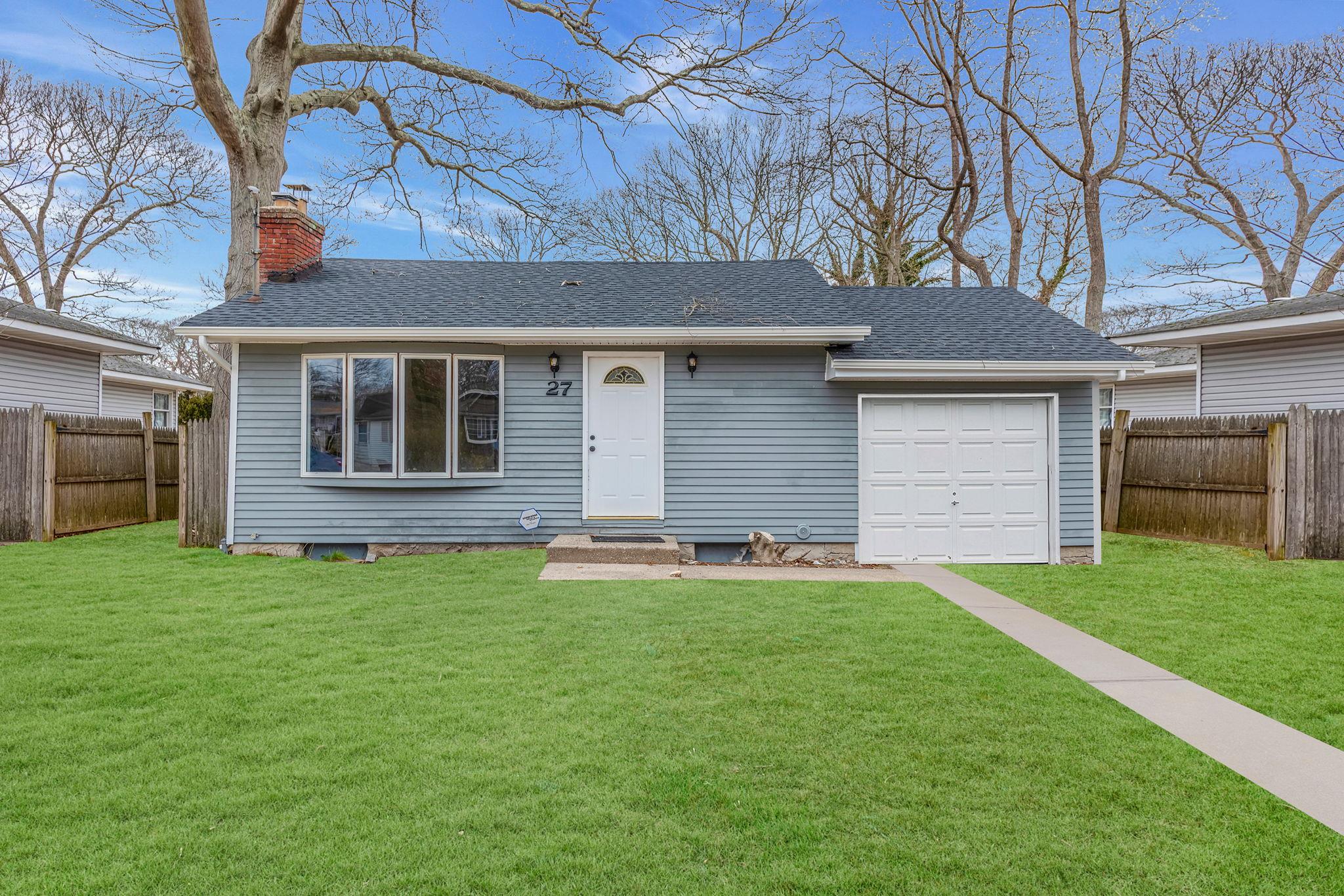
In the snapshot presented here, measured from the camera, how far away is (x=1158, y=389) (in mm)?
18188

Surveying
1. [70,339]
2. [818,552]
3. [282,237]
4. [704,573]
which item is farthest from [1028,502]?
[70,339]

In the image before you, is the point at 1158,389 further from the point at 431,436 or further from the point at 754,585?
the point at 431,436

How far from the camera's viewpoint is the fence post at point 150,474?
12.1 metres

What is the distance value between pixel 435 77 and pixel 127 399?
12.8 meters

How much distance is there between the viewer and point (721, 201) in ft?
71.3

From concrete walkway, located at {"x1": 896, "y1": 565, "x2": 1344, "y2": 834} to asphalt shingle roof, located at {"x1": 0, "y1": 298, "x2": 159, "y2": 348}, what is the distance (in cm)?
1490

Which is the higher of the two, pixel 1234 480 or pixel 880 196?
pixel 880 196

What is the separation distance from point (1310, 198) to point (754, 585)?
803 inches

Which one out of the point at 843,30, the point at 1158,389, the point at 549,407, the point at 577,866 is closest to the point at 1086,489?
the point at 549,407

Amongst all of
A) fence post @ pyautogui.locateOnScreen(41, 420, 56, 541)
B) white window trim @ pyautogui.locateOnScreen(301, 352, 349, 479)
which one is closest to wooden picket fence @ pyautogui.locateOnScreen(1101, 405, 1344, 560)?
white window trim @ pyautogui.locateOnScreen(301, 352, 349, 479)

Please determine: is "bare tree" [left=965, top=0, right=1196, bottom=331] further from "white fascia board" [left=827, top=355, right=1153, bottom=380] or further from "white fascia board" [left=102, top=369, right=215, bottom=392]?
"white fascia board" [left=102, top=369, right=215, bottom=392]

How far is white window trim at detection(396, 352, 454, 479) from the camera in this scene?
8.63 meters

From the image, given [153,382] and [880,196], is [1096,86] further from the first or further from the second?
[153,382]

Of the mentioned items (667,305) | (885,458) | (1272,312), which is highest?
(1272,312)
